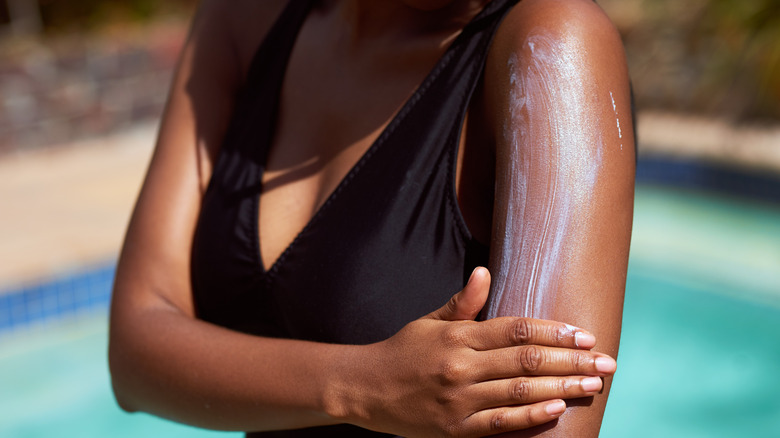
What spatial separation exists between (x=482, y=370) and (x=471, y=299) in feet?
0.29

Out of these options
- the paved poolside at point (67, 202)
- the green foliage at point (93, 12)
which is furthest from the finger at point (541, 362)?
the green foliage at point (93, 12)

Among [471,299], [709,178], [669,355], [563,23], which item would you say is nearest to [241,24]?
[563,23]

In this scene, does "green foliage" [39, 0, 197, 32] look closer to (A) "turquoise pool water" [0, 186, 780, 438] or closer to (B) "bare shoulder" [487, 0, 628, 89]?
(A) "turquoise pool water" [0, 186, 780, 438]

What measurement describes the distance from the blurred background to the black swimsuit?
3.34 meters

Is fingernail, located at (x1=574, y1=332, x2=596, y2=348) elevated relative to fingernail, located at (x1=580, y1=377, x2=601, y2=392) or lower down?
elevated

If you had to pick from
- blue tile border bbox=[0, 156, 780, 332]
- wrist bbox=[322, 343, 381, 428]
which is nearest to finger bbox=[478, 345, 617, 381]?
wrist bbox=[322, 343, 381, 428]

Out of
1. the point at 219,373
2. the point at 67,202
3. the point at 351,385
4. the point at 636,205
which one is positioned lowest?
the point at 67,202

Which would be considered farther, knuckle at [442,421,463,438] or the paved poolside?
the paved poolside

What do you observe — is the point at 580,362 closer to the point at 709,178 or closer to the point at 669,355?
the point at 669,355

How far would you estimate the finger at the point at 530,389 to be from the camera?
91 cm

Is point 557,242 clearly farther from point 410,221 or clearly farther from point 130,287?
point 130,287

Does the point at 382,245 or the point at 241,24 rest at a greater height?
the point at 241,24

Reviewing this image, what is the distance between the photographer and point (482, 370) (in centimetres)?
92

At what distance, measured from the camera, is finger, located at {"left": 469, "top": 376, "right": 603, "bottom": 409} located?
91 cm
